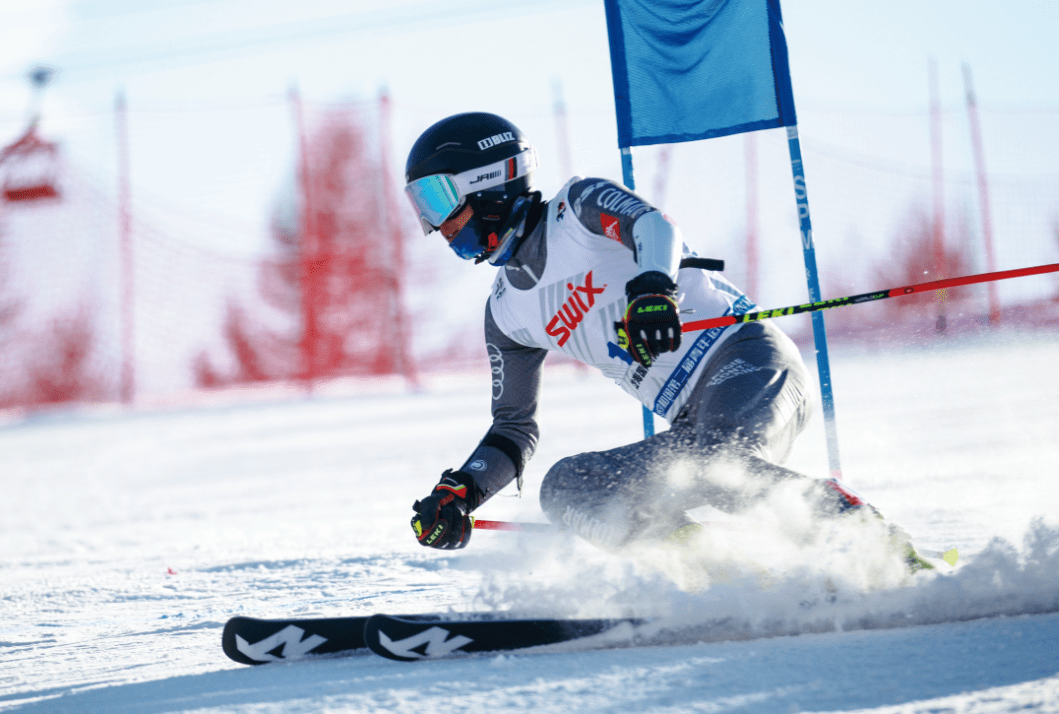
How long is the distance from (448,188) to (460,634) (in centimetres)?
126

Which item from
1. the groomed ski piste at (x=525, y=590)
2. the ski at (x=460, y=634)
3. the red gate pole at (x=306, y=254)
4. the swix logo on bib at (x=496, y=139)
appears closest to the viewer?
the groomed ski piste at (x=525, y=590)

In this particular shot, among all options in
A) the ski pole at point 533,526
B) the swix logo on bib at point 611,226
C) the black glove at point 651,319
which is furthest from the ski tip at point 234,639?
the swix logo on bib at point 611,226

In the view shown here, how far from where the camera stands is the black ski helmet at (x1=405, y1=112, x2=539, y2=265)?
2.54 meters

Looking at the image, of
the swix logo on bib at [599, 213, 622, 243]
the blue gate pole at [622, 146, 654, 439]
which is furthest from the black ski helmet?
the blue gate pole at [622, 146, 654, 439]

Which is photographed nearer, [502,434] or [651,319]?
[651,319]

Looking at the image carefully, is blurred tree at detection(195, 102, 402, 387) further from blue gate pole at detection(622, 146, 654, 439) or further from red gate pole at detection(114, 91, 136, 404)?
blue gate pole at detection(622, 146, 654, 439)

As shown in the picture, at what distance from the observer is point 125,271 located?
1262 centimetres

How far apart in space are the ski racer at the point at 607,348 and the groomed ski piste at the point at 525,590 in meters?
0.13

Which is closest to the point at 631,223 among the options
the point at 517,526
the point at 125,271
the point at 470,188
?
the point at 470,188

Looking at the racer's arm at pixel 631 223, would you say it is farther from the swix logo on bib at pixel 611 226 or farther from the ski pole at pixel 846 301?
the ski pole at pixel 846 301

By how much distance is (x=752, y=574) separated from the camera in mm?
1949

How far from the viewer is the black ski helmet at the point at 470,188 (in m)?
2.54

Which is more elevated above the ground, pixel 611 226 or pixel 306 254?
pixel 306 254

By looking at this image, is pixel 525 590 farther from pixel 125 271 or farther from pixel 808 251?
pixel 125 271
